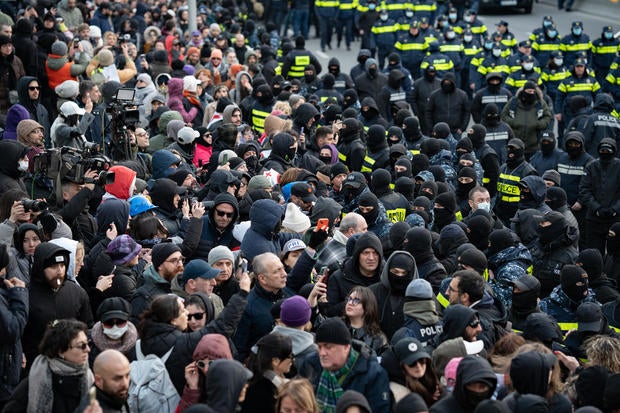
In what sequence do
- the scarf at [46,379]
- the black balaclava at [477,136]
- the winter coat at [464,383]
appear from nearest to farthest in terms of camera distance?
1. the winter coat at [464,383]
2. the scarf at [46,379]
3. the black balaclava at [477,136]

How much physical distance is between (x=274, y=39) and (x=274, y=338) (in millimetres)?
16570

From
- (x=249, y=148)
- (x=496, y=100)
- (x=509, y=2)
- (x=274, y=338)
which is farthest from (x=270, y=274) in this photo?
(x=509, y=2)

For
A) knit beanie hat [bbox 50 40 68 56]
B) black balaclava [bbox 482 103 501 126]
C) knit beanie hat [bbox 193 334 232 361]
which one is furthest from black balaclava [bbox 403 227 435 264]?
knit beanie hat [bbox 50 40 68 56]

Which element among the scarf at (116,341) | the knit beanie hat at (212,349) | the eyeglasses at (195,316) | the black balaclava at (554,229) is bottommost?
the black balaclava at (554,229)

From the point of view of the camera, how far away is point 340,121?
14.2m

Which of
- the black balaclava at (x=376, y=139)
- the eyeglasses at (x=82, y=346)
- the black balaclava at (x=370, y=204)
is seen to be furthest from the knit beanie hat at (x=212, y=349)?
the black balaclava at (x=376, y=139)

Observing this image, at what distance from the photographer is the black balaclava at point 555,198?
11.4 metres

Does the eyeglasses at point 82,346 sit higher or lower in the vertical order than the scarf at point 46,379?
higher

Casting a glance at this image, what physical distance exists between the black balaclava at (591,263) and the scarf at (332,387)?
3.68 metres

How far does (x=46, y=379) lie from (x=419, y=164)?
6992 millimetres

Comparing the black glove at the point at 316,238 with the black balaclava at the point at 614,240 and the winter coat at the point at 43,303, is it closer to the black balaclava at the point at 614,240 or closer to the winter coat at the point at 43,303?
the winter coat at the point at 43,303

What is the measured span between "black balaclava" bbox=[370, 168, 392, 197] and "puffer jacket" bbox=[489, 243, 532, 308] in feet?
5.36

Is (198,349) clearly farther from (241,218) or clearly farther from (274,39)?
(274,39)

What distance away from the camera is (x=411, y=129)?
13.8m
